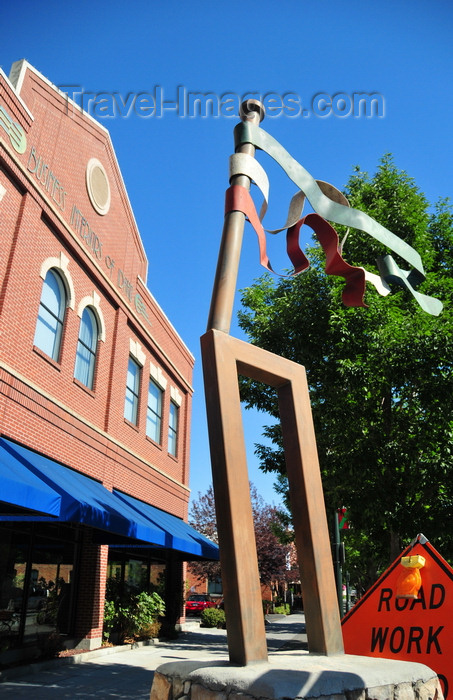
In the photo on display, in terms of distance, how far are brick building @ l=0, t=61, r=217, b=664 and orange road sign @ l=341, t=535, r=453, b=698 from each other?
4735 mm

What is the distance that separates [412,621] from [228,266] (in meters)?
3.89

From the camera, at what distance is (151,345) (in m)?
18.4

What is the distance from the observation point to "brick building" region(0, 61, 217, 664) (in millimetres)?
10289

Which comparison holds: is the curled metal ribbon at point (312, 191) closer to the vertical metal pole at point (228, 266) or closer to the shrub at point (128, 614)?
the vertical metal pole at point (228, 266)

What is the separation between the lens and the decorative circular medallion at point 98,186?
47.8ft

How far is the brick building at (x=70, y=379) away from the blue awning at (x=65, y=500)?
0.04m

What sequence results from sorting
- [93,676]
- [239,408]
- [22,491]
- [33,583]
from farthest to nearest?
[33,583], [93,676], [22,491], [239,408]

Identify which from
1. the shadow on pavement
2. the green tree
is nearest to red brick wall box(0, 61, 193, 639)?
the shadow on pavement

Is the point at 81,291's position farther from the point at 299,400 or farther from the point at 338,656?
the point at 338,656

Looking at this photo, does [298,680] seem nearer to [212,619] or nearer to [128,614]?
[128,614]

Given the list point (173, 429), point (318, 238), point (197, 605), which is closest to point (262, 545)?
point (197, 605)

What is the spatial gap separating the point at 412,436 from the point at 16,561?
8.75 metres

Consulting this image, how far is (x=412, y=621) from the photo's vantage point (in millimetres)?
5387

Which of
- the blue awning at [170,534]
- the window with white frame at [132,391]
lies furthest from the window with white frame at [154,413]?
the blue awning at [170,534]
